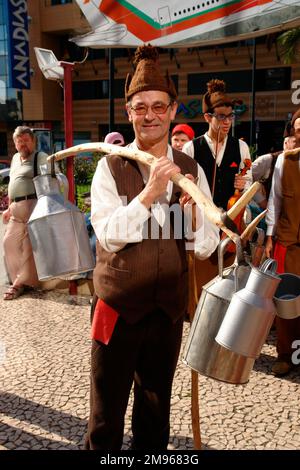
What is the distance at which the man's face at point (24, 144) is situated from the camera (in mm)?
4363

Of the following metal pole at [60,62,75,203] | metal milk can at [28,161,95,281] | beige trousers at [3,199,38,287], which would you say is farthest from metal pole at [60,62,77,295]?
metal milk can at [28,161,95,281]

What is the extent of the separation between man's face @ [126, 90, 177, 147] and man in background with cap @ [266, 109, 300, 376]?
1538 millimetres

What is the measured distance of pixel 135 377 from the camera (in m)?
1.95

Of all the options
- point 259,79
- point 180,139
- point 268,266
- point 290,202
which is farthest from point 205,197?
point 259,79

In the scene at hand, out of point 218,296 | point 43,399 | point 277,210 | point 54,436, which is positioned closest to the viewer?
point 218,296

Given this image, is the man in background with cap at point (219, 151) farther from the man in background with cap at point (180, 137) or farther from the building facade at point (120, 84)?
the building facade at point (120, 84)

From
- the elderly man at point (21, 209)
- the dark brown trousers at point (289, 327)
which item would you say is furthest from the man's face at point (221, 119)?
the elderly man at point (21, 209)

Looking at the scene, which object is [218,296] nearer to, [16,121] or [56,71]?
[56,71]

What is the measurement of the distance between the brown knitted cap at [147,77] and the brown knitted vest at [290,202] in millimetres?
1464

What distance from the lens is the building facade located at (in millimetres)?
22781

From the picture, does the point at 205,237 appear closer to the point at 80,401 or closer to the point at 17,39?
the point at 80,401

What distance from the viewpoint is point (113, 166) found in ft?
5.48

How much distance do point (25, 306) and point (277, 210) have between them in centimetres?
272
